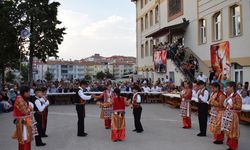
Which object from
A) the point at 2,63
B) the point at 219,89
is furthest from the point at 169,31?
the point at 219,89

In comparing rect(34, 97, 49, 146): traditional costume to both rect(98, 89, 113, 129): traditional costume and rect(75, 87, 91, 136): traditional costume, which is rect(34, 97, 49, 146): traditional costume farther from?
rect(98, 89, 113, 129): traditional costume

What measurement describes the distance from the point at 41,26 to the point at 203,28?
15.4 m

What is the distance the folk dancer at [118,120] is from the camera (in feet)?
35.6

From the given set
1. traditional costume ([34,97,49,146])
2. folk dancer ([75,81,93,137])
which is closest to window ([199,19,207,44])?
folk dancer ([75,81,93,137])

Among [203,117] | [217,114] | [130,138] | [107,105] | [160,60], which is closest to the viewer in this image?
[217,114]

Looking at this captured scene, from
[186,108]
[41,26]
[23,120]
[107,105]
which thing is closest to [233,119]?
[186,108]

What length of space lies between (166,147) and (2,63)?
24379mm

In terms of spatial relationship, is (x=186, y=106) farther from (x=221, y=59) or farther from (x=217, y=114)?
(x=221, y=59)

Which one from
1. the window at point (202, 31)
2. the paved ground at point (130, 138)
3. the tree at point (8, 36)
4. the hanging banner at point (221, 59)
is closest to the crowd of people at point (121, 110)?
the paved ground at point (130, 138)

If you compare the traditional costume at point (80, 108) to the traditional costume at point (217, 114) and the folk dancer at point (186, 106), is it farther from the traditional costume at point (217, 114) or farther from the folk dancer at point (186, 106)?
the traditional costume at point (217, 114)

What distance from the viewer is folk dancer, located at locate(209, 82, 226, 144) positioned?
9719mm

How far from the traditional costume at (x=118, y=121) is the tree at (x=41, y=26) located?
23.3 meters

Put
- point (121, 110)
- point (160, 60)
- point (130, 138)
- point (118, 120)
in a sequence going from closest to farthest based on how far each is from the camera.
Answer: point (118, 120) < point (121, 110) < point (130, 138) < point (160, 60)

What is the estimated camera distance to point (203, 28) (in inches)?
1037
